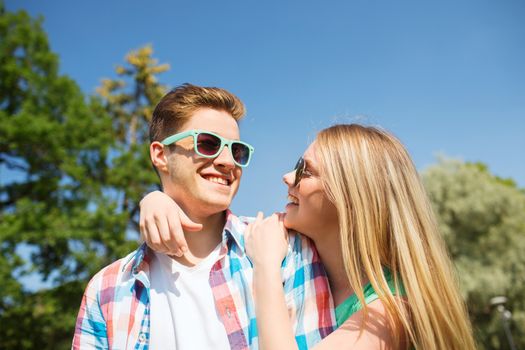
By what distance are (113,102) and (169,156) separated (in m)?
17.2

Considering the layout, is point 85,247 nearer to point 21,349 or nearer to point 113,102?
point 21,349

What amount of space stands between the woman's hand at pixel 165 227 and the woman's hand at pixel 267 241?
31cm

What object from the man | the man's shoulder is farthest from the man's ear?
the man's shoulder

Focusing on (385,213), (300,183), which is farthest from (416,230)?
(300,183)

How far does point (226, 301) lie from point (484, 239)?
61.4 ft

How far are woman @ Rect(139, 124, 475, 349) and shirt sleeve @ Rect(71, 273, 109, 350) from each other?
89cm

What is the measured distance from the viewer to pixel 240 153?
8.44 ft

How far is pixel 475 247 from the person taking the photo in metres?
17.8

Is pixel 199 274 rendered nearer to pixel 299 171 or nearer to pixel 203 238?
pixel 203 238

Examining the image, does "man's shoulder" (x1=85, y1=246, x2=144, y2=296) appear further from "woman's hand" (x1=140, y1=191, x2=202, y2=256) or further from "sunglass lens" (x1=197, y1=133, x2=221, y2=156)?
"sunglass lens" (x1=197, y1=133, x2=221, y2=156)

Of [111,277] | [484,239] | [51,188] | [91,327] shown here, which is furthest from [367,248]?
[484,239]

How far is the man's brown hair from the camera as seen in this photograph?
8.58 feet

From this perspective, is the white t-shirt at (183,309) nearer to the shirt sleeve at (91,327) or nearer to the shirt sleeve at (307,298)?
the shirt sleeve at (91,327)

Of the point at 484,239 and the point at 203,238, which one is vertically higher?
the point at 484,239
